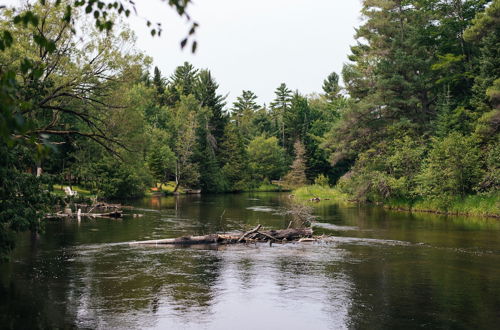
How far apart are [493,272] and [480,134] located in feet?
86.5

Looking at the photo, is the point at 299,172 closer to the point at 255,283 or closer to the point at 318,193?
the point at 318,193

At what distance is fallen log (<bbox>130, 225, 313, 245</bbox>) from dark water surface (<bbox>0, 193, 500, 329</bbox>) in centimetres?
100

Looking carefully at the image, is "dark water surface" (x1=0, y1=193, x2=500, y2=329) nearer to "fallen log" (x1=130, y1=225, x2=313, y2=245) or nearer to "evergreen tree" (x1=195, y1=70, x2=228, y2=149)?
"fallen log" (x1=130, y1=225, x2=313, y2=245)

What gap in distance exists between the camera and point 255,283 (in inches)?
697

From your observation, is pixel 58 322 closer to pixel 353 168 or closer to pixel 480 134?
pixel 480 134

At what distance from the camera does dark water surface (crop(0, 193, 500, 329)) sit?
44.1ft

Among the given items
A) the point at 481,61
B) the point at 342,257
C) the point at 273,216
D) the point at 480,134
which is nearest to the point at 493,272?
the point at 342,257

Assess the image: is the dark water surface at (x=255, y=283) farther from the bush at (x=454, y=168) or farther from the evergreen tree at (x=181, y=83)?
the evergreen tree at (x=181, y=83)

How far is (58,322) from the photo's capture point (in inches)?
505

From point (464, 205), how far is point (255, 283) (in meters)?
30.6

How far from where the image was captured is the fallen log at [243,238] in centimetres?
2541

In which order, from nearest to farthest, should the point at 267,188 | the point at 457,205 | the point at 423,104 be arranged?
the point at 457,205, the point at 423,104, the point at 267,188

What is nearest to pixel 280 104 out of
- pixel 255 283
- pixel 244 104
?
pixel 244 104

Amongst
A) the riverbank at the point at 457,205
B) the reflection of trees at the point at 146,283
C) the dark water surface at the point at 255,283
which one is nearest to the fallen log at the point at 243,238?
the dark water surface at the point at 255,283
